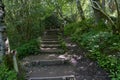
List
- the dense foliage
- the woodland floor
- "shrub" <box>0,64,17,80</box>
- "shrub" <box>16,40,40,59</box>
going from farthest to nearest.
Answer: "shrub" <box>16,40,40,59</box> → the dense foliage → the woodland floor → "shrub" <box>0,64,17,80</box>

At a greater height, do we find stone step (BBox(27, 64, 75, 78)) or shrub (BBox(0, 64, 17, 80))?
shrub (BBox(0, 64, 17, 80))

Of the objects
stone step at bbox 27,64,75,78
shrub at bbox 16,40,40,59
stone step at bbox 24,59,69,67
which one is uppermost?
shrub at bbox 16,40,40,59

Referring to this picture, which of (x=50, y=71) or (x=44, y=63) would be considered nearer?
(x=50, y=71)

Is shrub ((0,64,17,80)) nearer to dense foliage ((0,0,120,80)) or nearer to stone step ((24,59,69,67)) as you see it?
stone step ((24,59,69,67))

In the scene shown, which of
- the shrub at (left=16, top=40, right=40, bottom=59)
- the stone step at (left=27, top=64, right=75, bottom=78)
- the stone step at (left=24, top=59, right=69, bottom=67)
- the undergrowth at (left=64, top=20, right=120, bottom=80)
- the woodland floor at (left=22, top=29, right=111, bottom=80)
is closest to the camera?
the undergrowth at (left=64, top=20, right=120, bottom=80)

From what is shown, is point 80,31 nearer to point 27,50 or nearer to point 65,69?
point 27,50

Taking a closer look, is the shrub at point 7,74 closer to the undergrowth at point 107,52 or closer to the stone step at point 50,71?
the stone step at point 50,71

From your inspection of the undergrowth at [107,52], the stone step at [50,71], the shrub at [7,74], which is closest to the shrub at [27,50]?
the stone step at [50,71]

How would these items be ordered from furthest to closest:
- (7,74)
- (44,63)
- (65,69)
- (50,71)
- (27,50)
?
1. (27,50)
2. (44,63)
3. (65,69)
4. (50,71)
5. (7,74)

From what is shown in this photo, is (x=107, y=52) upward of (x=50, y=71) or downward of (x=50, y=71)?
upward

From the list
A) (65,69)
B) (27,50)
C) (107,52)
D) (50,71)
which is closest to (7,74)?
(50,71)

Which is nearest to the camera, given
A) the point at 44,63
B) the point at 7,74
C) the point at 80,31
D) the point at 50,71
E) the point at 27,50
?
the point at 7,74

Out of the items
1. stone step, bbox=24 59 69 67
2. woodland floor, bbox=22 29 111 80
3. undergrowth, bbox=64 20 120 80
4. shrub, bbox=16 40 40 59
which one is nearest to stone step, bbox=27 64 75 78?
woodland floor, bbox=22 29 111 80

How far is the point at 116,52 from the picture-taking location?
6.43 metres
